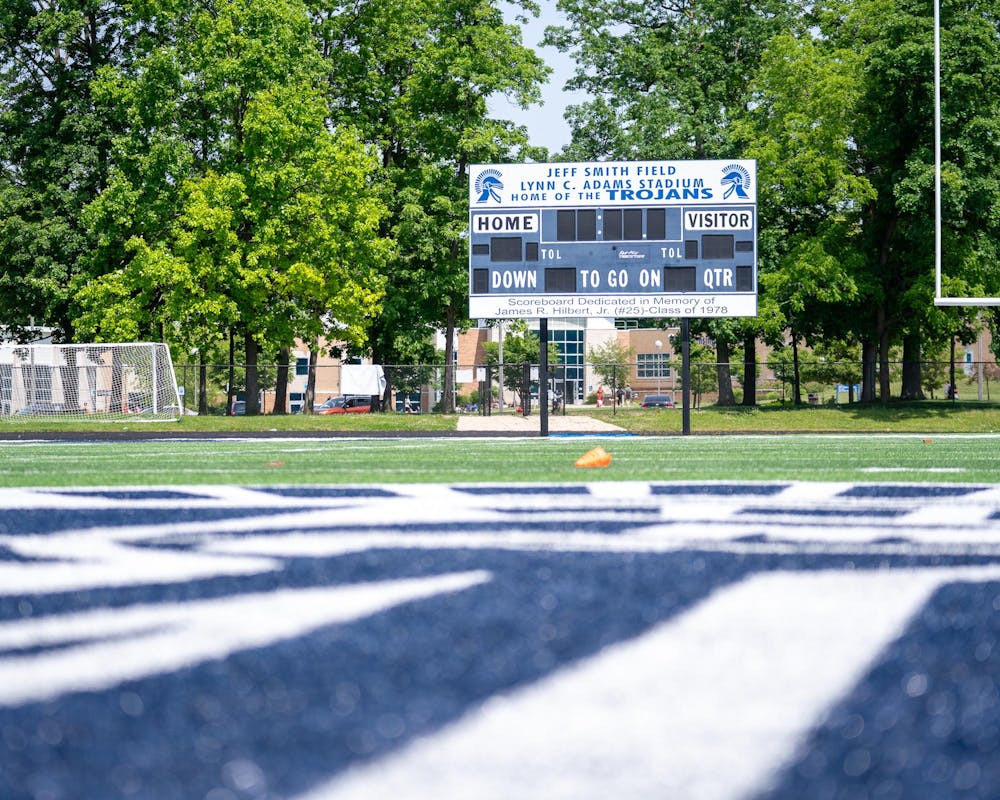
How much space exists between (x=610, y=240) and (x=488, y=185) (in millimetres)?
2408

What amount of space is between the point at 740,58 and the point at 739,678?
3789 centimetres

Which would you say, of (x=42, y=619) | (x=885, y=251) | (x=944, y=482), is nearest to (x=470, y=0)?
(x=885, y=251)

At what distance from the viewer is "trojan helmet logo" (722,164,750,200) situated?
65.7ft

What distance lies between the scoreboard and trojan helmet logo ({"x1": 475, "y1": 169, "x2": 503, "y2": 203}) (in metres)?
0.02

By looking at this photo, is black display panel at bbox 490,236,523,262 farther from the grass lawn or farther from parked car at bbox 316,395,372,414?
parked car at bbox 316,395,372,414

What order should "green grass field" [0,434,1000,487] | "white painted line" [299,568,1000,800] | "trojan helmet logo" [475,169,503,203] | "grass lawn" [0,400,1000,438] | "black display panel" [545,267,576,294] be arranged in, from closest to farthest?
"white painted line" [299,568,1000,800]
"green grass field" [0,434,1000,487]
"black display panel" [545,267,576,294]
"trojan helmet logo" [475,169,503,203]
"grass lawn" [0,400,1000,438]

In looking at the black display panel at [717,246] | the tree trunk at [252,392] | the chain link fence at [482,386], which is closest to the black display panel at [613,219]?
the black display panel at [717,246]

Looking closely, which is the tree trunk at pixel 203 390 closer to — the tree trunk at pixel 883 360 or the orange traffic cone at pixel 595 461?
the tree trunk at pixel 883 360

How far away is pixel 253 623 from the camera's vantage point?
2.57 meters

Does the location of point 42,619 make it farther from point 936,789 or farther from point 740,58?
point 740,58

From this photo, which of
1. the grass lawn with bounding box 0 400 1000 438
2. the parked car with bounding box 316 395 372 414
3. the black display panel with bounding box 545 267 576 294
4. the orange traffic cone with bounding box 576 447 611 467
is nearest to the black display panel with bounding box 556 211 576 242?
the black display panel with bounding box 545 267 576 294

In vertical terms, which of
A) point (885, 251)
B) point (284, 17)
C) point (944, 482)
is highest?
point (284, 17)

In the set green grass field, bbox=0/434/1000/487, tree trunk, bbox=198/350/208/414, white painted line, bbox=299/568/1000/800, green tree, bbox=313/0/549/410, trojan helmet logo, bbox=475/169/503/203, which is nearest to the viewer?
white painted line, bbox=299/568/1000/800

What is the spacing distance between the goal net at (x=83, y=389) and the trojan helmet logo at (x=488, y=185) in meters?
9.43
